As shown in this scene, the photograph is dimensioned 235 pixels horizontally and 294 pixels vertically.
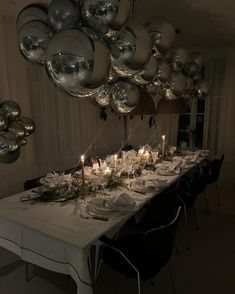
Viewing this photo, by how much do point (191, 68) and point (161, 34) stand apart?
1.27 meters

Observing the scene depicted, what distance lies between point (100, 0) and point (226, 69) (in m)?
4.07

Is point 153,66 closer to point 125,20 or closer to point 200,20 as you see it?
point 125,20

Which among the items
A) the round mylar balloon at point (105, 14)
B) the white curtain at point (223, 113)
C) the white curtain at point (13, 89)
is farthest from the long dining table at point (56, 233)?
the white curtain at point (223, 113)

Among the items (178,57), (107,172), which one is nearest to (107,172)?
(107,172)

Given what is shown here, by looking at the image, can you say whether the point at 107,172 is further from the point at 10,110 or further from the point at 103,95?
the point at 10,110

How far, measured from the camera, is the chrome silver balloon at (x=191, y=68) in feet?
11.1

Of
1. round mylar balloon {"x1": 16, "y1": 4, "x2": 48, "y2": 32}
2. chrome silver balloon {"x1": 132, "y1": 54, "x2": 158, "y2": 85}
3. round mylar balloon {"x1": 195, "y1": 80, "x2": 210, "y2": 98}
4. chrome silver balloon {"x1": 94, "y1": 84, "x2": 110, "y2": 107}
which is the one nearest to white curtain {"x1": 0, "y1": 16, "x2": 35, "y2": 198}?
chrome silver balloon {"x1": 94, "y1": 84, "x2": 110, "y2": 107}

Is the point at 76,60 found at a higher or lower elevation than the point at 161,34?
lower

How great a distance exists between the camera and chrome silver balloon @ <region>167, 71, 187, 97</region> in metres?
2.92

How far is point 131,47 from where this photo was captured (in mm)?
1793

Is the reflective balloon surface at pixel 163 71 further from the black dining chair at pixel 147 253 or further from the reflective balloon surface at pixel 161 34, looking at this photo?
the black dining chair at pixel 147 253

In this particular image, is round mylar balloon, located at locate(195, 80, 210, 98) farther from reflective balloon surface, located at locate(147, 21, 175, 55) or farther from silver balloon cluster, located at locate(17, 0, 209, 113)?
reflective balloon surface, located at locate(147, 21, 175, 55)

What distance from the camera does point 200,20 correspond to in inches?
123

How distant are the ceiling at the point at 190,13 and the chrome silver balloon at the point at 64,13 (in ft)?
3.01
